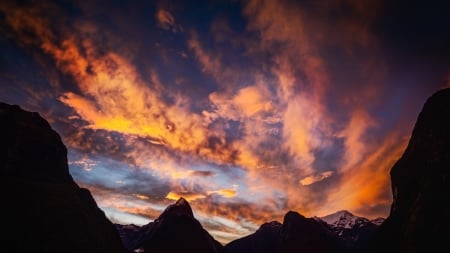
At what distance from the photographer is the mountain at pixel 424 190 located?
316ft

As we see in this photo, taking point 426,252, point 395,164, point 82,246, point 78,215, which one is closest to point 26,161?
point 78,215

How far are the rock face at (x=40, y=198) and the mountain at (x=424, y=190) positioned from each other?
114342mm

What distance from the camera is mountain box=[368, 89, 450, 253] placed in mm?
96188

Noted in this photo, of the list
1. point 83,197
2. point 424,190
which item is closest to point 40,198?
point 83,197

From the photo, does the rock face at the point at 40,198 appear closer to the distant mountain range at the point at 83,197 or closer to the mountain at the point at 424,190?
the distant mountain range at the point at 83,197

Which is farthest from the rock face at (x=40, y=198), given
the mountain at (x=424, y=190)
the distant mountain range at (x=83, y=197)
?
the mountain at (x=424, y=190)

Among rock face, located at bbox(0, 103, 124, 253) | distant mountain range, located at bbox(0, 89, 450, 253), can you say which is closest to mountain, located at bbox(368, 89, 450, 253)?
distant mountain range, located at bbox(0, 89, 450, 253)

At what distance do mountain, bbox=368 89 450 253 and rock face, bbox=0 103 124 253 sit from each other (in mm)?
114342

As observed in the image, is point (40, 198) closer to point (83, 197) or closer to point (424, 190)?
point (83, 197)

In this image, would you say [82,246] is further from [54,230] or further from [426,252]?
[426,252]

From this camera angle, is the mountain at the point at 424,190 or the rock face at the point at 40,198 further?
the mountain at the point at 424,190

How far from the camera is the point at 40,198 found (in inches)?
4336

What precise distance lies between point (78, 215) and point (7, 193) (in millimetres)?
28251

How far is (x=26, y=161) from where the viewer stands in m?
147
